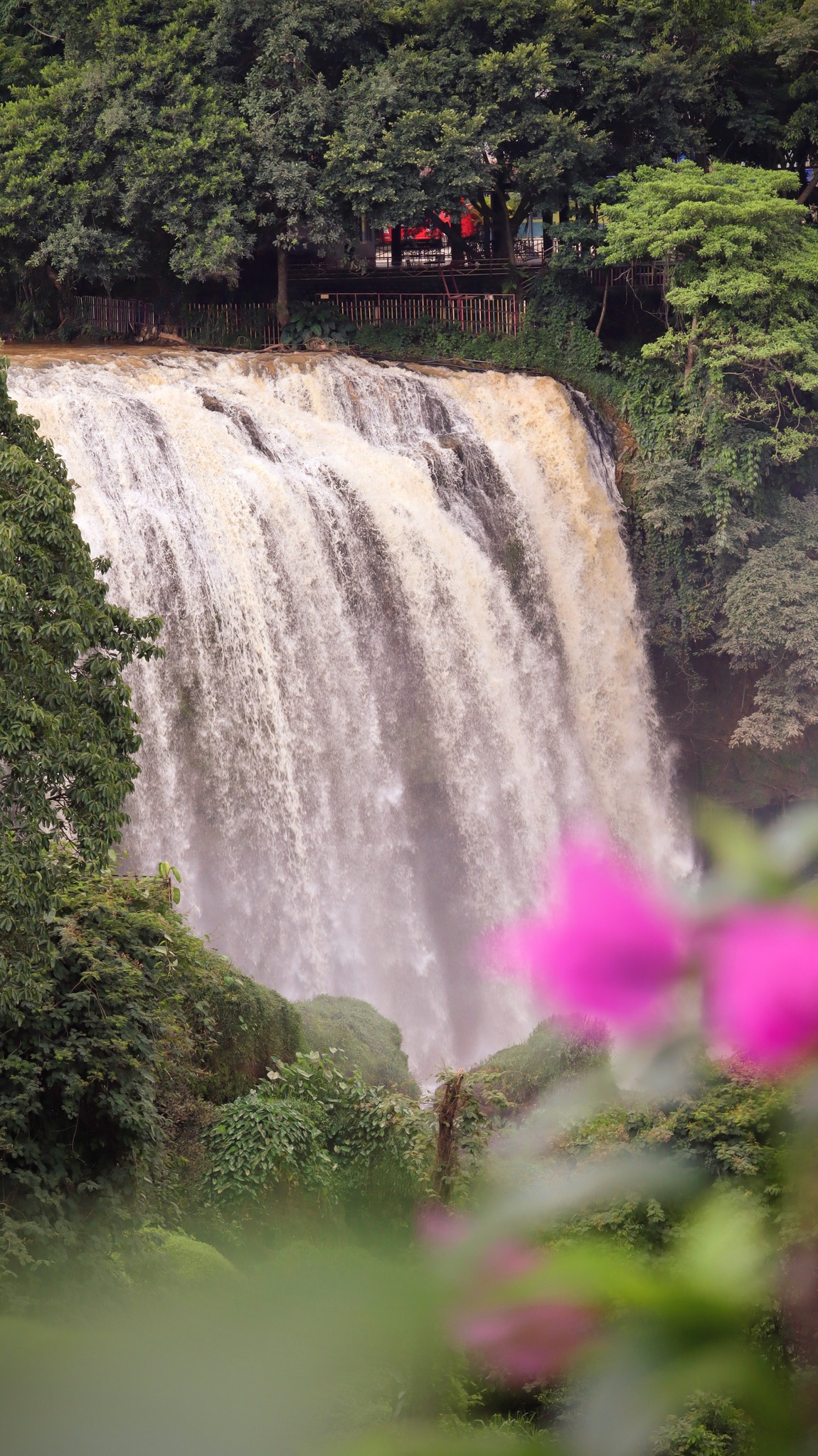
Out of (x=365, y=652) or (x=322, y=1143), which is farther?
(x=365, y=652)

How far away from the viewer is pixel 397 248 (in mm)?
23562

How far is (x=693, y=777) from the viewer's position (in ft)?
61.9

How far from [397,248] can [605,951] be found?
80.8ft

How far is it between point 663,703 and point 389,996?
675 cm

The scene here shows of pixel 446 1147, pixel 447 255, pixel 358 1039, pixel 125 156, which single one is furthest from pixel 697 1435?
pixel 447 255

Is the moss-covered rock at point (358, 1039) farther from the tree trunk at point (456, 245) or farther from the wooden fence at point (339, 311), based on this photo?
the tree trunk at point (456, 245)

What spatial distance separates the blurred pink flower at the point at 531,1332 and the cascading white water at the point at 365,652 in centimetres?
1124

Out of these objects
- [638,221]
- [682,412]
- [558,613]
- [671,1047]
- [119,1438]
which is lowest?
[119,1438]

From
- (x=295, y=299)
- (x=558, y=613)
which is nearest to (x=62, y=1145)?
(x=558, y=613)

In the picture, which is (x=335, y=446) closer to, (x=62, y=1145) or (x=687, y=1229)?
(x=62, y=1145)

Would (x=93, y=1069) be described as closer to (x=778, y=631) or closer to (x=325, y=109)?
(x=778, y=631)

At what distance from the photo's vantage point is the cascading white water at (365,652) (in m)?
13.2

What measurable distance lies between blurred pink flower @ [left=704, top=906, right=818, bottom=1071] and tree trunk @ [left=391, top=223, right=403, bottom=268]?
24.0 m

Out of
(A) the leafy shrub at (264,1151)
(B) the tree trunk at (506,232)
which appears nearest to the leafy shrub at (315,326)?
(B) the tree trunk at (506,232)
